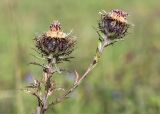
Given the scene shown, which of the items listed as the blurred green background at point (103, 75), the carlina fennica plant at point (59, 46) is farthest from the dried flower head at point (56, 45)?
the blurred green background at point (103, 75)

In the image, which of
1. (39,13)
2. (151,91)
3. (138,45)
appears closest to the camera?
(151,91)

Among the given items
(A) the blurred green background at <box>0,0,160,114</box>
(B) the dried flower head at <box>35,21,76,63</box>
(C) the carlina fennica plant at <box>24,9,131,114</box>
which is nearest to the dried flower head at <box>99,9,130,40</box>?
(C) the carlina fennica plant at <box>24,9,131,114</box>

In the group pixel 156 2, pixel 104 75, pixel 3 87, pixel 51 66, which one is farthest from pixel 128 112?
pixel 156 2

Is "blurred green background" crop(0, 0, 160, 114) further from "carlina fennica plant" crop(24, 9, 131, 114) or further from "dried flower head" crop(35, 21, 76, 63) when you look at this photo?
"dried flower head" crop(35, 21, 76, 63)

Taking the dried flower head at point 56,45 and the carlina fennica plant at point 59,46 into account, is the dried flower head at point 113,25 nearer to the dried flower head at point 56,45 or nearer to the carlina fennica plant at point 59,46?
the carlina fennica plant at point 59,46

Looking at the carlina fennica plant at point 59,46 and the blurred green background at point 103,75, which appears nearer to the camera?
the carlina fennica plant at point 59,46

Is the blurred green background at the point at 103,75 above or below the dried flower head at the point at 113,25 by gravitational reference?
above

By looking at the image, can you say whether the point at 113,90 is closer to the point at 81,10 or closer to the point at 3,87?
the point at 3,87
